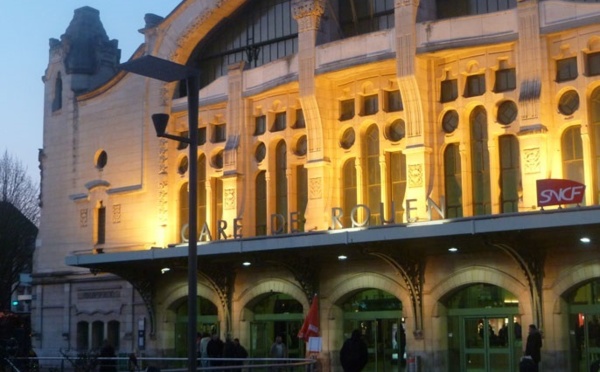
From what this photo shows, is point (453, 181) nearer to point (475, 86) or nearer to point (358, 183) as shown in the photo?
point (475, 86)

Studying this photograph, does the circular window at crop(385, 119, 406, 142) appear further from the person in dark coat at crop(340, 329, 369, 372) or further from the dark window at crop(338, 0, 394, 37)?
the person in dark coat at crop(340, 329, 369, 372)

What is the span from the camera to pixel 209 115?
3844cm

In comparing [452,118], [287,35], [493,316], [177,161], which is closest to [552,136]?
[452,118]

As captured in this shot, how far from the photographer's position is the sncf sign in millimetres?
27125

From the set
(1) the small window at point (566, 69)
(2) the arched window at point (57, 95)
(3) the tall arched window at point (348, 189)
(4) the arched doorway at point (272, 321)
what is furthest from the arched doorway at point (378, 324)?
(2) the arched window at point (57, 95)

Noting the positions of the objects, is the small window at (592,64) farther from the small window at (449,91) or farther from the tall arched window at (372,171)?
→ the tall arched window at (372,171)

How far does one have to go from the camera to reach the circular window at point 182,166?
39.3 metres

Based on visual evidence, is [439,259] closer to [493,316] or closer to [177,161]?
[493,316]

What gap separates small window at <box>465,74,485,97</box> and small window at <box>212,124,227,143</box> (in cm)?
1006

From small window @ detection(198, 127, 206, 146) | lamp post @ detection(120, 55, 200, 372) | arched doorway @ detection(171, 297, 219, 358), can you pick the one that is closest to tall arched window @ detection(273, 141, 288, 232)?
small window @ detection(198, 127, 206, 146)

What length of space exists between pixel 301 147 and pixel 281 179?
4.59ft

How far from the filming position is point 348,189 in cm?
3397

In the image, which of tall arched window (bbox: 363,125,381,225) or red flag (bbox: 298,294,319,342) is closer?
red flag (bbox: 298,294,319,342)

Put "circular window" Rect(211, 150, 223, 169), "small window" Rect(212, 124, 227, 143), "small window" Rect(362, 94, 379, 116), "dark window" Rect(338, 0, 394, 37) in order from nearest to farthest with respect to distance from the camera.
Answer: "small window" Rect(362, 94, 379, 116), "dark window" Rect(338, 0, 394, 37), "circular window" Rect(211, 150, 223, 169), "small window" Rect(212, 124, 227, 143)
